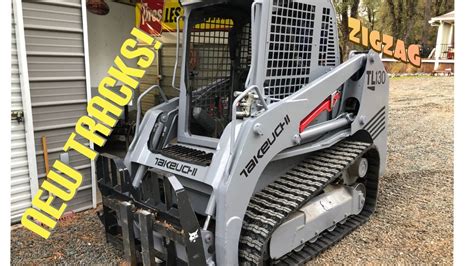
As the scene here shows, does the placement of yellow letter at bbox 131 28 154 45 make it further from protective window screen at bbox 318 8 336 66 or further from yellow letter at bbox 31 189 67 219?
protective window screen at bbox 318 8 336 66

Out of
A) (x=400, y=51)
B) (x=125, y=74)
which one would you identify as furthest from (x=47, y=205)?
(x=400, y=51)

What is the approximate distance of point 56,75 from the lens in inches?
165

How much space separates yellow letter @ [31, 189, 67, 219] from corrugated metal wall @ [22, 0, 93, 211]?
0.56 feet

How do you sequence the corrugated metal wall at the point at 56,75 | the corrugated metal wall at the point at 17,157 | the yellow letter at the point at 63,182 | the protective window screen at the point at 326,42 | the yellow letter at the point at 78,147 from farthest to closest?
the yellow letter at the point at 78,147, the yellow letter at the point at 63,182, the corrugated metal wall at the point at 56,75, the corrugated metal wall at the point at 17,157, the protective window screen at the point at 326,42

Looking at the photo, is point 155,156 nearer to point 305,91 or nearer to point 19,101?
point 305,91

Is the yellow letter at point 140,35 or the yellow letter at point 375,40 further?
the yellow letter at point 375,40

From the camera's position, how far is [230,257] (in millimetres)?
2670

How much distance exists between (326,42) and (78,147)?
302cm

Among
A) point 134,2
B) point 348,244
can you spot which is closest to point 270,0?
point 348,244

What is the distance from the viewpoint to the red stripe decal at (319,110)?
3.22 meters

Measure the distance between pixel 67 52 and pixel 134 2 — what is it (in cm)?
370

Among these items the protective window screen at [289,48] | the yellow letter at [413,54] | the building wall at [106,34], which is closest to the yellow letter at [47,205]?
the protective window screen at [289,48]

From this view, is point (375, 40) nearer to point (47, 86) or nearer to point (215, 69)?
point (215, 69)

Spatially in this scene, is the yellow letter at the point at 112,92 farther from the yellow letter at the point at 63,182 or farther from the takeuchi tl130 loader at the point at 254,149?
the takeuchi tl130 loader at the point at 254,149
